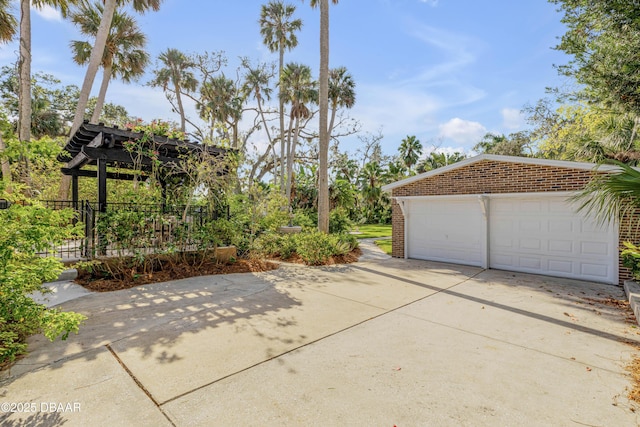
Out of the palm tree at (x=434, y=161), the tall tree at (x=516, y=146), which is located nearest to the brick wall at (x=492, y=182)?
the tall tree at (x=516, y=146)

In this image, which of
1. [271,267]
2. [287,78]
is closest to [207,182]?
[271,267]

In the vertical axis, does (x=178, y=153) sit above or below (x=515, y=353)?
above

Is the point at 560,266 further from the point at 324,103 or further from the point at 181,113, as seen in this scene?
the point at 181,113

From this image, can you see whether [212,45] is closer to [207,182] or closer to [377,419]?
[207,182]

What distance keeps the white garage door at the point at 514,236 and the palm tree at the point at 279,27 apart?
1203 cm

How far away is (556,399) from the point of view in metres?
2.51

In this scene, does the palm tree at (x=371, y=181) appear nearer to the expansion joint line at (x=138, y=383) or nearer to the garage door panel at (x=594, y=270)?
the garage door panel at (x=594, y=270)

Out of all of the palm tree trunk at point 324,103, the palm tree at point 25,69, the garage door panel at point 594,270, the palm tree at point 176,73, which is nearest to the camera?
the garage door panel at point 594,270

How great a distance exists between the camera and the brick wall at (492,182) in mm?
7215

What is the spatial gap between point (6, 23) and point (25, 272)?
1450cm

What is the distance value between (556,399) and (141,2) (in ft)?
60.6

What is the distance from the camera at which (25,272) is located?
2787 mm

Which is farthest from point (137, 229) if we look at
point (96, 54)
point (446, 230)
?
point (96, 54)

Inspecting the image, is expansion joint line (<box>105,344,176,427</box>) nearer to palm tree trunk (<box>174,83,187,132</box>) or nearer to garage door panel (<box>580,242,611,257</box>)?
garage door panel (<box>580,242,611,257</box>)
